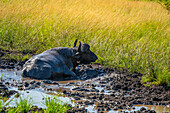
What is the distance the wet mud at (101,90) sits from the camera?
5.80 meters

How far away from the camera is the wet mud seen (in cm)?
580

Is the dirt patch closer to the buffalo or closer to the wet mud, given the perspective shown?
the wet mud

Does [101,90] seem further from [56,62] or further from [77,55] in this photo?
[77,55]

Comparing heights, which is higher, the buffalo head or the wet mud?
the buffalo head

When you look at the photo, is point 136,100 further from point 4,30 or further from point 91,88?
point 4,30

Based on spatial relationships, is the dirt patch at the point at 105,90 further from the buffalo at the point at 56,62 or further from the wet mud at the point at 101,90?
the buffalo at the point at 56,62

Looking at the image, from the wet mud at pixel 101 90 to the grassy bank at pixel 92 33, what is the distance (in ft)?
3.64

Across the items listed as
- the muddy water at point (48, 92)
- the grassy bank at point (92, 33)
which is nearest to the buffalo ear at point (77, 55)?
the muddy water at point (48, 92)

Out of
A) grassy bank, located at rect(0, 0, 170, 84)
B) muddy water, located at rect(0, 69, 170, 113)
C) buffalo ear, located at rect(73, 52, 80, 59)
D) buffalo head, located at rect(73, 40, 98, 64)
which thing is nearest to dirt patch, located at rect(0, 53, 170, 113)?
muddy water, located at rect(0, 69, 170, 113)

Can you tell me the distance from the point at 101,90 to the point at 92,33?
18.4 ft

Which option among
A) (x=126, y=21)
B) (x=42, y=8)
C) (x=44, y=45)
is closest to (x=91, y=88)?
(x=44, y=45)

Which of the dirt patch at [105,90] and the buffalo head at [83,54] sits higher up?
the buffalo head at [83,54]

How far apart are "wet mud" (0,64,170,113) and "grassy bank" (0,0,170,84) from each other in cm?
111

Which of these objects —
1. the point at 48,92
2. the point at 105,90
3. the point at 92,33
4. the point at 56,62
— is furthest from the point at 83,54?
the point at 92,33
